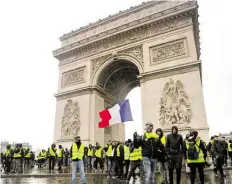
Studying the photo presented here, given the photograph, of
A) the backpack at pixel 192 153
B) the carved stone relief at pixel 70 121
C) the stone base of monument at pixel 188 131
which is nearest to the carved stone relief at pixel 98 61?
the carved stone relief at pixel 70 121

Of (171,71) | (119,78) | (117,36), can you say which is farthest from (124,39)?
(171,71)

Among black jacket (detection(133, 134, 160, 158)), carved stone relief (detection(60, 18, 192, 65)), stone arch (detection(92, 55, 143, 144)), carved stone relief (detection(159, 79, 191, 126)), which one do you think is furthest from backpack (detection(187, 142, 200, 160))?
carved stone relief (detection(60, 18, 192, 65))

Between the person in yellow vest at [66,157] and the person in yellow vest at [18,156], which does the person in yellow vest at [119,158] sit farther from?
the person in yellow vest at [66,157]

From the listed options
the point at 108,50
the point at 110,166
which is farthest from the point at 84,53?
the point at 110,166

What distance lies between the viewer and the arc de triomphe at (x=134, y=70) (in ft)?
52.2

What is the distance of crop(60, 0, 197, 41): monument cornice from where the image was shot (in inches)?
716

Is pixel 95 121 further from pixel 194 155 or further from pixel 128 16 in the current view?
pixel 194 155

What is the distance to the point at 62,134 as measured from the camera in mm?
20062

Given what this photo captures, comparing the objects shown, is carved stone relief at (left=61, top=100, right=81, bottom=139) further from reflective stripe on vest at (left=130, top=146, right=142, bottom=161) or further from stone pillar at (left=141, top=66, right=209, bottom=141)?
reflective stripe on vest at (left=130, top=146, right=142, bottom=161)

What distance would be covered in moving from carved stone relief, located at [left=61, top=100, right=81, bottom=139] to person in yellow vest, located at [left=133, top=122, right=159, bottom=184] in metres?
14.5

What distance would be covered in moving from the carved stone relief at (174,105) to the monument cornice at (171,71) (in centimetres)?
71

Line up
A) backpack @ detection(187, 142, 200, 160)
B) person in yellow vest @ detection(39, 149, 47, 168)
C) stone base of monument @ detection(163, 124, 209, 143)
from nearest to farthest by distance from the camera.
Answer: backpack @ detection(187, 142, 200, 160) → stone base of monument @ detection(163, 124, 209, 143) → person in yellow vest @ detection(39, 149, 47, 168)

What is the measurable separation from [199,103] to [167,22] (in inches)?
278

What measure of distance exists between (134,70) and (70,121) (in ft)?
25.4
